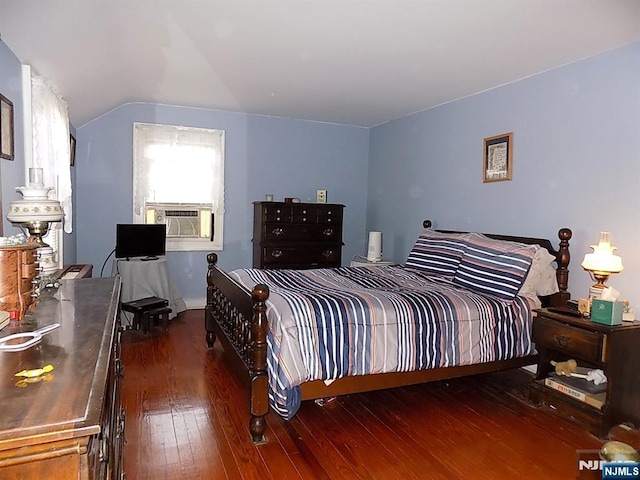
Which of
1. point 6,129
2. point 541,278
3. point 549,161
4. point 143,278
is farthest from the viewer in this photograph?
point 143,278

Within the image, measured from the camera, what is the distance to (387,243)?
5.52m

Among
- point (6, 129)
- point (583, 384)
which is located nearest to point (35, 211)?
point (6, 129)

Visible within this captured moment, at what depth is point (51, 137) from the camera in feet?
9.66

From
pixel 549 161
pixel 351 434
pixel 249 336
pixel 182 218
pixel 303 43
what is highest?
pixel 303 43

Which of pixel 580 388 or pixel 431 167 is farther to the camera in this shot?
pixel 431 167

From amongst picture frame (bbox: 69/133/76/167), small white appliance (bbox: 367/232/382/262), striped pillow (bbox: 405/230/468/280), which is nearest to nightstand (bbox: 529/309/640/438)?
striped pillow (bbox: 405/230/468/280)

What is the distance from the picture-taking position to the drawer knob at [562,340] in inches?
107

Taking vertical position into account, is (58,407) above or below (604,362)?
above

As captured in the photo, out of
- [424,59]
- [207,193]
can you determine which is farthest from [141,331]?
[424,59]

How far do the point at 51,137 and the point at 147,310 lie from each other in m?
1.91

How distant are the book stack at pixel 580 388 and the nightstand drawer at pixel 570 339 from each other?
23 centimetres

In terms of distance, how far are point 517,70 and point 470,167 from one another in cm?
100

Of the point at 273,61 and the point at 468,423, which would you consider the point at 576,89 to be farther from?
the point at 468,423

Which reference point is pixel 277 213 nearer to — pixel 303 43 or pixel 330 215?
pixel 330 215
